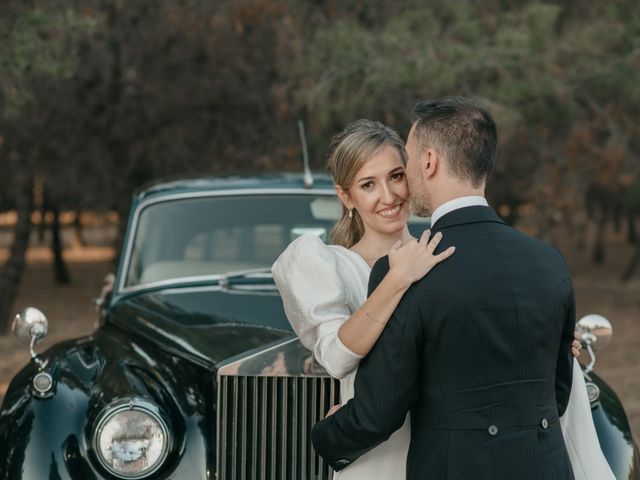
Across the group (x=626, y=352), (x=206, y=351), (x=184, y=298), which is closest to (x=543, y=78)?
(x=626, y=352)

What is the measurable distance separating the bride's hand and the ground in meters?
5.76

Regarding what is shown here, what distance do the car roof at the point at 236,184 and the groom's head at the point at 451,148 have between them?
276 cm

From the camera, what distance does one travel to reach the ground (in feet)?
36.7

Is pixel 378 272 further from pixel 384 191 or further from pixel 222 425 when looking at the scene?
pixel 222 425

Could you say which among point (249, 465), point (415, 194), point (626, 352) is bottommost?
point (626, 352)

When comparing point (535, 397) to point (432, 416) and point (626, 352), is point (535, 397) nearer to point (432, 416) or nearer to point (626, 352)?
point (432, 416)

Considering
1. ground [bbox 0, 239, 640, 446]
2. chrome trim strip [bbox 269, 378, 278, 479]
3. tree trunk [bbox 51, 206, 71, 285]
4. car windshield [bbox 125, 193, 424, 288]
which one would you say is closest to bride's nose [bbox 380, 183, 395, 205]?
chrome trim strip [bbox 269, 378, 278, 479]

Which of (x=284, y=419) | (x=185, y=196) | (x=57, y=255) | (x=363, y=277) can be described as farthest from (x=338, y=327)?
(x=57, y=255)

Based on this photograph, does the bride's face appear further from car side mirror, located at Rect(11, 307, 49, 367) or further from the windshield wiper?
car side mirror, located at Rect(11, 307, 49, 367)

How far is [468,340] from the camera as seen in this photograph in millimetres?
2334

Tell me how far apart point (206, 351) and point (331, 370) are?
54.0 inches

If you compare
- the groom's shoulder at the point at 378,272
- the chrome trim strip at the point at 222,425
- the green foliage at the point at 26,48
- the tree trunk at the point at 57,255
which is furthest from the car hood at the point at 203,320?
the tree trunk at the point at 57,255

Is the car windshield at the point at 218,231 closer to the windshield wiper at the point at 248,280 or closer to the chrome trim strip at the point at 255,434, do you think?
the windshield wiper at the point at 248,280

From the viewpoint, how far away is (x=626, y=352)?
13352 millimetres
